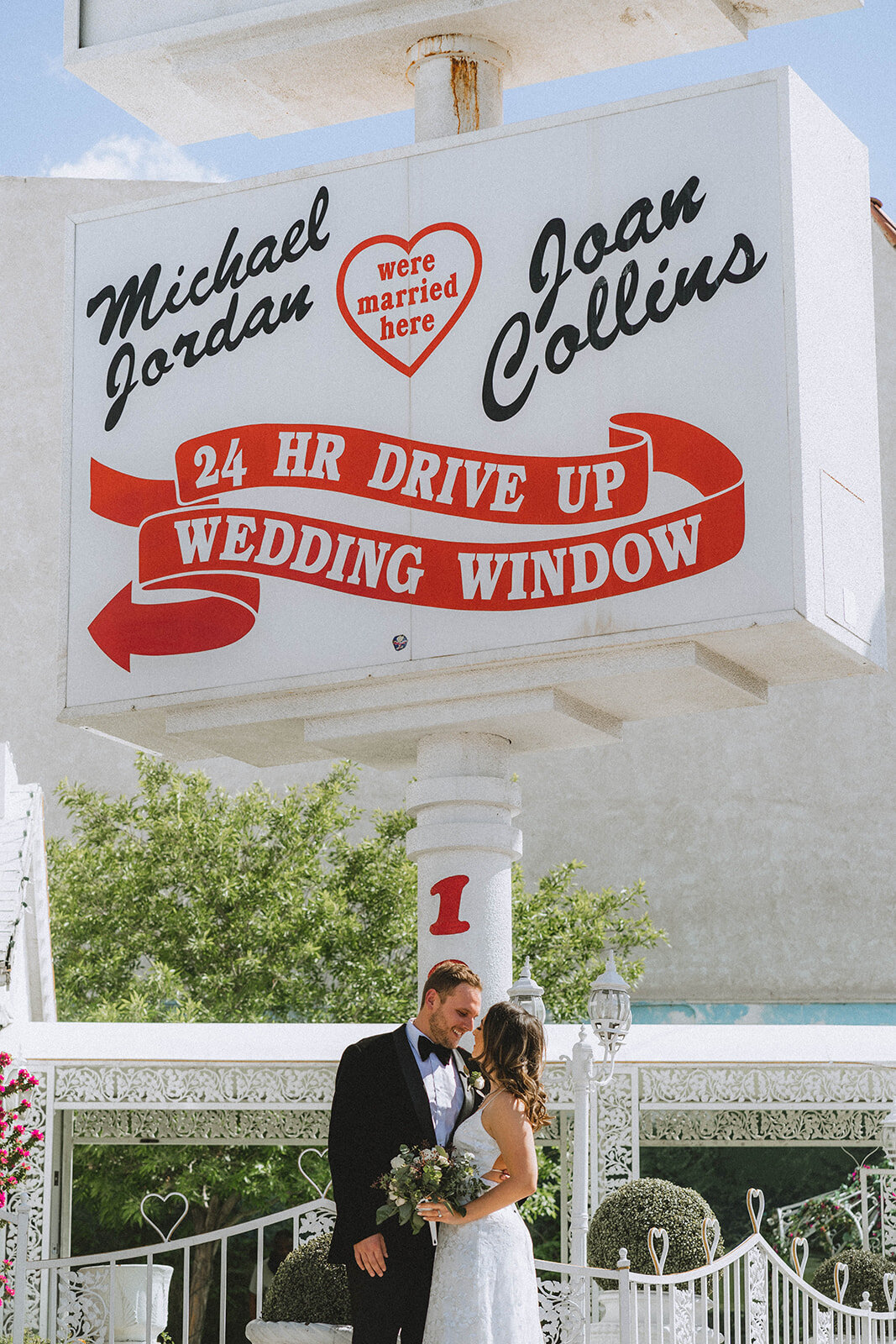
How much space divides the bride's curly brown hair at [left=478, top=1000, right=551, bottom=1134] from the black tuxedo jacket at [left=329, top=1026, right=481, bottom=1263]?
39 cm

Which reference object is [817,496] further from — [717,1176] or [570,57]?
[717,1176]

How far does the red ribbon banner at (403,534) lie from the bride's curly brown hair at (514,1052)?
115 inches

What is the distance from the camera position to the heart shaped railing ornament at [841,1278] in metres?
9.55

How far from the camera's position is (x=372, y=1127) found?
6707mm

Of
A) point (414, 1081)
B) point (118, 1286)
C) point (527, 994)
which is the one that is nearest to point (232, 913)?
point (118, 1286)

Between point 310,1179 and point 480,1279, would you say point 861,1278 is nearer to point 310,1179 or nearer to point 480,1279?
point 310,1179

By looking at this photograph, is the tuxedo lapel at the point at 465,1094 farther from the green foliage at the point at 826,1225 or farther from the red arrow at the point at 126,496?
the green foliage at the point at 826,1225

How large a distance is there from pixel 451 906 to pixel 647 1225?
271 cm

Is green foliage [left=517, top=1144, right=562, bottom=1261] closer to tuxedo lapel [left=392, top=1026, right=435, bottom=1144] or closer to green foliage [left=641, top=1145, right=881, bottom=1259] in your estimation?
green foliage [left=641, top=1145, right=881, bottom=1259]

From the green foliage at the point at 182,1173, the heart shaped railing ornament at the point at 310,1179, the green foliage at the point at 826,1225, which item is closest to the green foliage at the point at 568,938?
the green foliage at the point at 826,1225

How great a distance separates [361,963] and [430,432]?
10069 mm

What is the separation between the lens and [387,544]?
942cm

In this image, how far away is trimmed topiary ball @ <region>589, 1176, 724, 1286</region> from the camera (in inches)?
404

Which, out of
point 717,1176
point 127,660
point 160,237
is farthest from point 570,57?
point 717,1176
